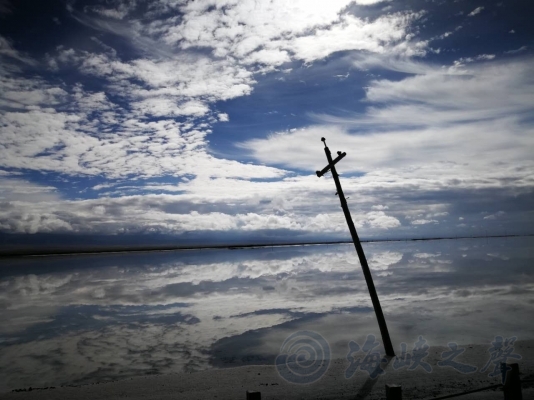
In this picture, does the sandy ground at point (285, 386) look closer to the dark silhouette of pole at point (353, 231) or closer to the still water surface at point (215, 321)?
the dark silhouette of pole at point (353, 231)

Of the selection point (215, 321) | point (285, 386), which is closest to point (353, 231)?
point (285, 386)

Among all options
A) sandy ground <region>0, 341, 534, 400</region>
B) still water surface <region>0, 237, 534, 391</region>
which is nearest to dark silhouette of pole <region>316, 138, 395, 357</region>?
sandy ground <region>0, 341, 534, 400</region>

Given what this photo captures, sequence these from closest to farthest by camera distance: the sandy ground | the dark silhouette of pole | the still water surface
→ the sandy ground
the dark silhouette of pole
the still water surface

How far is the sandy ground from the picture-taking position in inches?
384

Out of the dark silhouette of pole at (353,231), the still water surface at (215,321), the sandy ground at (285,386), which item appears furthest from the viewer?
the still water surface at (215,321)

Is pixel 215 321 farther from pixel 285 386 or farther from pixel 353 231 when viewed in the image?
pixel 353 231

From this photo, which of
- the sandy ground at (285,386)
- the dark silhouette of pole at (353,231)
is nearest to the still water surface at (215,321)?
the sandy ground at (285,386)

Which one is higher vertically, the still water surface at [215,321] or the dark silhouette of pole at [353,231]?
the dark silhouette of pole at [353,231]

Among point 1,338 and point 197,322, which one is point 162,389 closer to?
point 197,322

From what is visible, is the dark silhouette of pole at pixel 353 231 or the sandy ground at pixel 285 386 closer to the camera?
the sandy ground at pixel 285 386

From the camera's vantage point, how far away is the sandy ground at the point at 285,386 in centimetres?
975

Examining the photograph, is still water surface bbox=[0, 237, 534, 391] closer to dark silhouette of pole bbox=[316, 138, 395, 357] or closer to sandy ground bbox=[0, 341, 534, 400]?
sandy ground bbox=[0, 341, 534, 400]

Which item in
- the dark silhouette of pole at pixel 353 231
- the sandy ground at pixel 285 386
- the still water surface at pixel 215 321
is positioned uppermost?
the dark silhouette of pole at pixel 353 231

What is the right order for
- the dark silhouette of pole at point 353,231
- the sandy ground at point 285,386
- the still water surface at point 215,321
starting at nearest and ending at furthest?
the sandy ground at point 285,386
the dark silhouette of pole at point 353,231
the still water surface at point 215,321
